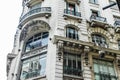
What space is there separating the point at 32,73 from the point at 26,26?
17.0 ft

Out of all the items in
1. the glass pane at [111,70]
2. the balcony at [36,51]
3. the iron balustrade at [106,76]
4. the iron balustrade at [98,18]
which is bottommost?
the iron balustrade at [106,76]

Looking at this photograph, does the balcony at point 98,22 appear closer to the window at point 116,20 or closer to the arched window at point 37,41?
the window at point 116,20

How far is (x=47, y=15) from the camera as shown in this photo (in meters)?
18.2

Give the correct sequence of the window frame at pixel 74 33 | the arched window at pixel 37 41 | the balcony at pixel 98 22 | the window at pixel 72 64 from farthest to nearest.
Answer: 1. the balcony at pixel 98 22
2. the arched window at pixel 37 41
3. the window frame at pixel 74 33
4. the window at pixel 72 64

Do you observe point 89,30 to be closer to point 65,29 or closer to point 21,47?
point 65,29

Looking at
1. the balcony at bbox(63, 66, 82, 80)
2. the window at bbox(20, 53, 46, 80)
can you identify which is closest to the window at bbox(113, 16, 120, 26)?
the balcony at bbox(63, 66, 82, 80)

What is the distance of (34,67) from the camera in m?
15.6

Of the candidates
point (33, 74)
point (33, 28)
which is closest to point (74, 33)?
point (33, 28)

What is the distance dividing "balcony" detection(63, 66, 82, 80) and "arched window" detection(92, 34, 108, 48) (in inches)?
152

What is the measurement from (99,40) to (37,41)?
5.32 m

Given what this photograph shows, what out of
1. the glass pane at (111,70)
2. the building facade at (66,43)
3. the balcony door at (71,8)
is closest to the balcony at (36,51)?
the building facade at (66,43)

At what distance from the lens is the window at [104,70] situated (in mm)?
14945

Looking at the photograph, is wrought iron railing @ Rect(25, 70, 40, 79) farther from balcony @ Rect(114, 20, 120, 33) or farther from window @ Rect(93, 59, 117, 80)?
balcony @ Rect(114, 20, 120, 33)

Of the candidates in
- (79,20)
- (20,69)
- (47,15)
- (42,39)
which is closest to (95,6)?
(79,20)
